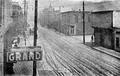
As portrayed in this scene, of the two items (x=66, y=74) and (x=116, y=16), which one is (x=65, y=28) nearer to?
(x=116, y=16)

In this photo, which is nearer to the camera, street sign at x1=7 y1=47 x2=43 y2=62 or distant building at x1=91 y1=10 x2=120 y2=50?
street sign at x1=7 y1=47 x2=43 y2=62

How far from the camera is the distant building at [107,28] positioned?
19720 millimetres

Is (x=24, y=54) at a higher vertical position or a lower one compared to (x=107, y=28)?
lower

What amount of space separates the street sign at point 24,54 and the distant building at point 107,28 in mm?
13302

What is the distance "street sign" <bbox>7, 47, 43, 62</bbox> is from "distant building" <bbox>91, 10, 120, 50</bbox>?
13302 mm

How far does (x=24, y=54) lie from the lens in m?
8.91

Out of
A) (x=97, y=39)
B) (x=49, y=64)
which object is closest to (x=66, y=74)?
(x=49, y=64)

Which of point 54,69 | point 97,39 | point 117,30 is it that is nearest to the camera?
point 54,69

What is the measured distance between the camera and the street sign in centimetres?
884

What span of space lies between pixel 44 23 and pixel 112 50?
139ft

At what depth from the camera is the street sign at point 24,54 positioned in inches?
348

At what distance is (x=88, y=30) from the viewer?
39906mm

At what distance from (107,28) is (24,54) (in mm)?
14574

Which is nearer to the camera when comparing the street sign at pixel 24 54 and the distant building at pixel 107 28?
the street sign at pixel 24 54
